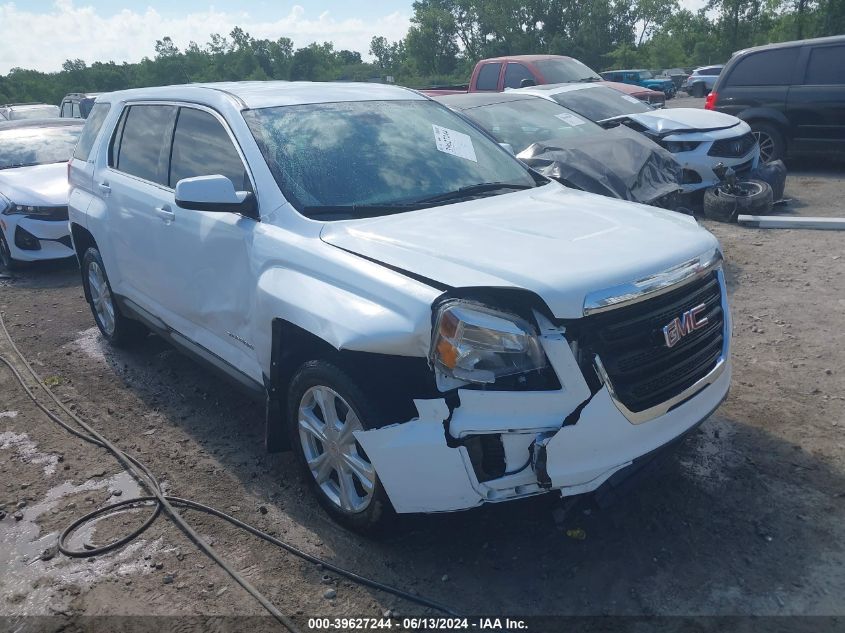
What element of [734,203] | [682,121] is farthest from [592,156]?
[682,121]

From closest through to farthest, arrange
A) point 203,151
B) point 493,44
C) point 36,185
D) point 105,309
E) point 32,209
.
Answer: point 203,151
point 105,309
point 32,209
point 36,185
point 493,44

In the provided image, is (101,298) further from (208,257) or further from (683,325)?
(683,325)

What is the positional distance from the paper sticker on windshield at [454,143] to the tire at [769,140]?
27.0 ft

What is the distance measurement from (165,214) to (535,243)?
2.34 m

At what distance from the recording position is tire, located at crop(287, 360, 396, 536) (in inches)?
120

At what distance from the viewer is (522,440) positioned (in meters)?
2.72

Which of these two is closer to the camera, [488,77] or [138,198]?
[138,198]

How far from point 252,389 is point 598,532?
1.83 m

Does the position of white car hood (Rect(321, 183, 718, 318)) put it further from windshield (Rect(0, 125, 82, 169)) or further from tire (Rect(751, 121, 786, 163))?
tire (Rect(751, 121, 786, 163))

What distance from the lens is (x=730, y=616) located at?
2729mm

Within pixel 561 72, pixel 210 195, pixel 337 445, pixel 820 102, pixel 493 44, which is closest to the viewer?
pixel 337 445

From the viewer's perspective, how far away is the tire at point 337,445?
9.99ft

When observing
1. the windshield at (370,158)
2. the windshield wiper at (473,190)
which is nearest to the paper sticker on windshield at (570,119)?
the windshield at (370,158)

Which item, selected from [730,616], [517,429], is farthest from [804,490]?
[517,429]
